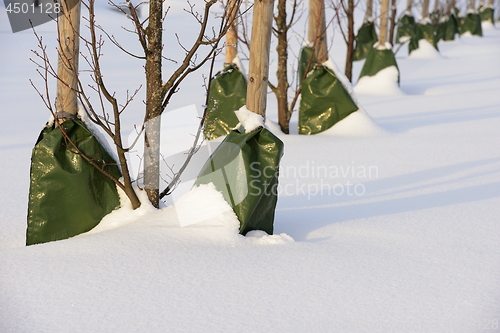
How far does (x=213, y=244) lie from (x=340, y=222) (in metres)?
0.96

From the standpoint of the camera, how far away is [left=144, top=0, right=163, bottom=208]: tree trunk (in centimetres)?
234

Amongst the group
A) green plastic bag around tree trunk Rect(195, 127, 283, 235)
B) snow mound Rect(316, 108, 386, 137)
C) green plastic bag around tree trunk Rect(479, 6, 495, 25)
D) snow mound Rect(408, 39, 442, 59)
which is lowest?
green plastic bag around tree trunk Rect(479, 6, 495, 25)

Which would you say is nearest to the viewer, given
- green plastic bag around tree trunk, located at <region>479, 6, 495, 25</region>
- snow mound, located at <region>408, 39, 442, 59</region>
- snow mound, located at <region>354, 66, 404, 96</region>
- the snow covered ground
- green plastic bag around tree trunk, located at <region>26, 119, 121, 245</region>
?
the snow covered ground

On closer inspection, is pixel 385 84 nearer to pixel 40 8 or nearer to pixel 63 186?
pixel 40 8

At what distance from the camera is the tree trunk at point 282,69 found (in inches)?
199

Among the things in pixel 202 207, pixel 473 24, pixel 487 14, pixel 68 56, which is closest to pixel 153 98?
pixel 68 56

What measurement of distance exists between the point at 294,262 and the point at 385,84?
6396 millimetres

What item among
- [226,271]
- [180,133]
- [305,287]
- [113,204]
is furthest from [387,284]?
[180,133]

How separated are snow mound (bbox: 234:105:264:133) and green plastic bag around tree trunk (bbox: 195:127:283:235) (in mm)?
29

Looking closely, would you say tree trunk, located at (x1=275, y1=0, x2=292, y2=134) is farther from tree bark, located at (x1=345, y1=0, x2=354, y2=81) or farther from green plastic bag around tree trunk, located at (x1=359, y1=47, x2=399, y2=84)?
green plastic bag around tree trunk, located at (x1=359, y1=47, x2=399, y2=84)

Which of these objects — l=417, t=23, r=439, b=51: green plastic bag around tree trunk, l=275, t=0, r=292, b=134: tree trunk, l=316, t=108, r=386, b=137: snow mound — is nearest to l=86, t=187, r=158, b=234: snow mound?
l=275, t=0, r=292, b=134: tree trunk

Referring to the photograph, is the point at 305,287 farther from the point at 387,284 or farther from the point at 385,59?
the point at 385,59

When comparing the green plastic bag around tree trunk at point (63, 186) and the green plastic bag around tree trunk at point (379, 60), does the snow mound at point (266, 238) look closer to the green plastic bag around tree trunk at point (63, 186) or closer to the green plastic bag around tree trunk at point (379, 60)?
the green plastic bag around tree trunk at point (63, 186)

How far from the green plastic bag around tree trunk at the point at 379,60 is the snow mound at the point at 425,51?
14.8 feet
